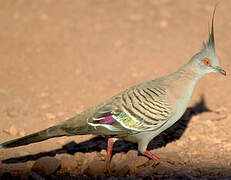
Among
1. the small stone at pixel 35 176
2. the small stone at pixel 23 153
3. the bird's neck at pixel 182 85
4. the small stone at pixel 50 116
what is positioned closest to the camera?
the small stone at pixel 35 176

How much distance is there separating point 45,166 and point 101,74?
3.36m

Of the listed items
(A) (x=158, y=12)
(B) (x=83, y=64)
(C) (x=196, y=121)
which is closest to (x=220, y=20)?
(A) (x=158, y=12)

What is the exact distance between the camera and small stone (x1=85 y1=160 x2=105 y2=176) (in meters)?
4.53

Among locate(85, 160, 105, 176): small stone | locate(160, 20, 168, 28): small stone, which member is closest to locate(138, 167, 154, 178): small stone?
locate(85, 160, 105, 176): small stone

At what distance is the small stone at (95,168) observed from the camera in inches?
178

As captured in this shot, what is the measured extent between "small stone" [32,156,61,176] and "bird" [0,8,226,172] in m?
0.26

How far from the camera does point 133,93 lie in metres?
4.66

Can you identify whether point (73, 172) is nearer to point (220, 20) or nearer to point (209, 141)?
point (209, 141)

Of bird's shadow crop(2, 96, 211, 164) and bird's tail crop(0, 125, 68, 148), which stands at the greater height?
bird's tail crop(0, 125, 68, 148)

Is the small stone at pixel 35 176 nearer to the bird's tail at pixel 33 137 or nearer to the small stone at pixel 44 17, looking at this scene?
the bird's tail at pixel 33 137

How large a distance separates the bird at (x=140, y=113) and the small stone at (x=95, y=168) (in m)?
0.09

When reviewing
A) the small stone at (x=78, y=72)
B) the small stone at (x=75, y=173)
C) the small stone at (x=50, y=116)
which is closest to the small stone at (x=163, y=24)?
the small stone at (x=78, y=72)

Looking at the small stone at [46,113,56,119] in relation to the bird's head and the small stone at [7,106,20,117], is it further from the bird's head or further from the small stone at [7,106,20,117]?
the bird's head

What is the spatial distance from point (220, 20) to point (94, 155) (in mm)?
5881
